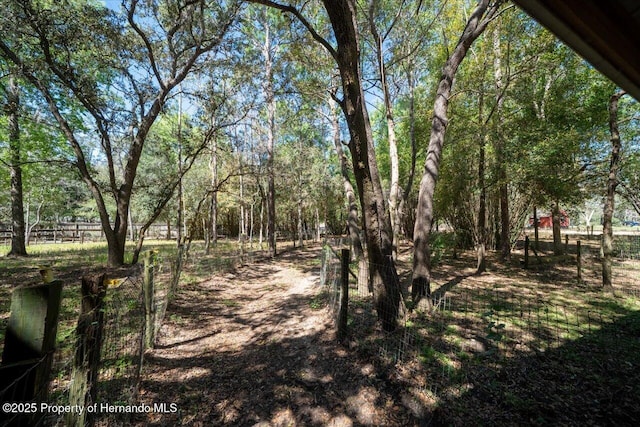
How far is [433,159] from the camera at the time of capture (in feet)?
17.6

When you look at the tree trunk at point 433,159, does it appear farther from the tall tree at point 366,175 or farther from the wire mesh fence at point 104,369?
the wire mesh fence at point 104,369

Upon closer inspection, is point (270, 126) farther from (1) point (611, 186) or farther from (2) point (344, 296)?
(1) point (611, 186)

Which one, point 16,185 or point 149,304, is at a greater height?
point 16,185

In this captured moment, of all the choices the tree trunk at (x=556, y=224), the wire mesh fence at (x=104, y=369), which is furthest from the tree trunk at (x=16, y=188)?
the tree trunk at (x=556, y=224)

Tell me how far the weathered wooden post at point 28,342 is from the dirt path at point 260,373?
6.90ft

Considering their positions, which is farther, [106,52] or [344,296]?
[106,52]

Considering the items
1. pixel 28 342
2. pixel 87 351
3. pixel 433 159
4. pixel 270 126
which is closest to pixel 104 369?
pixel 87 351

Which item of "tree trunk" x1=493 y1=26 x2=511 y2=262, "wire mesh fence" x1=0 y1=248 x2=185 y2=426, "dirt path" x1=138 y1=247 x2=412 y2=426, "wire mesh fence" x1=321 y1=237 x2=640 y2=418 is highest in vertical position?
"tree trunk" x1=493 y1=26 x2=511 y2=262

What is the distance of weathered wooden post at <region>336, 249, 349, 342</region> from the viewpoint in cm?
376

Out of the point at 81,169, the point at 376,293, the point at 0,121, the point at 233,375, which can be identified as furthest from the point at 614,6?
the point at 0,121

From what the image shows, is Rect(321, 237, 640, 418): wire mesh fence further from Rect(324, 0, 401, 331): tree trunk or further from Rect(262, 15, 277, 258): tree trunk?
Rect(262, 15, 277, 258): tree trunk

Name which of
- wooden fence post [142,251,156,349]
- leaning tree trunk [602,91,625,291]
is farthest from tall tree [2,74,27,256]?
leaning tree trunk [602,91,625,291]

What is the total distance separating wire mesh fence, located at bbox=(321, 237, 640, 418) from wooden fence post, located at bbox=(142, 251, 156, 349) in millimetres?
2801

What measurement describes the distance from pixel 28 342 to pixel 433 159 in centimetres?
577
